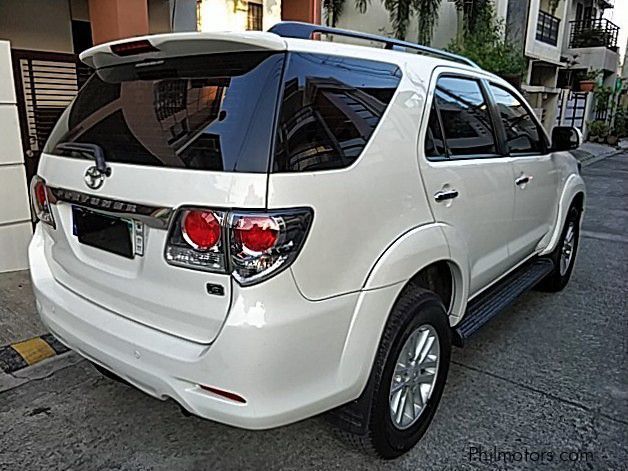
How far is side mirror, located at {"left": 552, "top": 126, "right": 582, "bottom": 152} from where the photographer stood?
4078 millimetres

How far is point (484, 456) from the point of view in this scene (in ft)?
8.25

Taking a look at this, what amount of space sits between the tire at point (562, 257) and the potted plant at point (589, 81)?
770 inches

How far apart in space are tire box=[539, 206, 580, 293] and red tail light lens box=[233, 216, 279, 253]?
10.9 ft

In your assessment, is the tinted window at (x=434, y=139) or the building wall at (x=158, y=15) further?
the building wall at (x=158, y=15)

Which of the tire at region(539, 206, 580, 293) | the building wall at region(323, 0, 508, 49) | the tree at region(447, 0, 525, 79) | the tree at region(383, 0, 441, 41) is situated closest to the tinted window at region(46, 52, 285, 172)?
the tire at region(539, 206, 580, 293)

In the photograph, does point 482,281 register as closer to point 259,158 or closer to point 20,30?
point 259,158

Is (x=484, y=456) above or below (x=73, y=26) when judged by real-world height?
below

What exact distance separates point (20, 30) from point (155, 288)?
275 inches

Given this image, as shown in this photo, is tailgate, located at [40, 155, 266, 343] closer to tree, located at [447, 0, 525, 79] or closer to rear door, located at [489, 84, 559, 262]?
rear door, located at [489, 84, 559, 262]

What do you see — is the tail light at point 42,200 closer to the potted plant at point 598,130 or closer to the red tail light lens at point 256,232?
the red tail light lens at point 256,232

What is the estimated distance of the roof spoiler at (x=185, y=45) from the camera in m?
1.90

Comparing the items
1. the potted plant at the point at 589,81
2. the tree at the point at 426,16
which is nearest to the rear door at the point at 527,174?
the tree at the point at 426,16

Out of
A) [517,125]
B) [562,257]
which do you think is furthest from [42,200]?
[562,257]

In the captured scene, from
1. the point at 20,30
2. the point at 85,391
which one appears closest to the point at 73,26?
the point at 20,30
